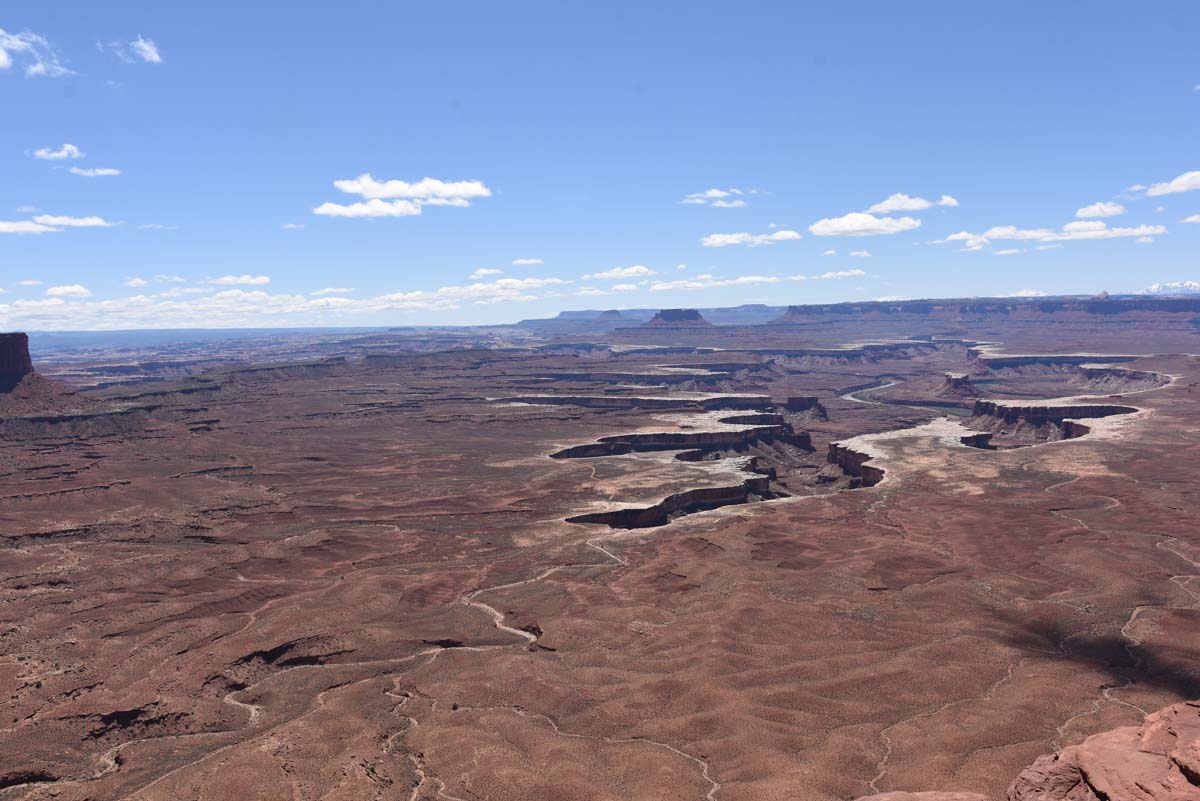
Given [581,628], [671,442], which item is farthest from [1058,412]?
[581,628]

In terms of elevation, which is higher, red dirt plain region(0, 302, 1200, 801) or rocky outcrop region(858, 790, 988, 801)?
rocky outcrop region(858, 790, 988, 801)

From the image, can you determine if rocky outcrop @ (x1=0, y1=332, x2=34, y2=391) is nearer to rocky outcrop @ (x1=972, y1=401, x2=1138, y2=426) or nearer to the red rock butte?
the red rock butte

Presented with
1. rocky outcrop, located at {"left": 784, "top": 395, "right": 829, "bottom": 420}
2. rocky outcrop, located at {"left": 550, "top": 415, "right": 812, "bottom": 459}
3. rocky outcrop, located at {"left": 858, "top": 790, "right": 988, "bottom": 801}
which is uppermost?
rocky outcrop, located at {"left": 858, "top": 790, "right": 988, "bottom": 801}

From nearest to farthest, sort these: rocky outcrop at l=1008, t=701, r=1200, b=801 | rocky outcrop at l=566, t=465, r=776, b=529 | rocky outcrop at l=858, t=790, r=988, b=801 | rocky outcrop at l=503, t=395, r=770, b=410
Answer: rocky outcrop at l=1008, t=701, r=1200, b=801 < rocky outcrop at l=858, t=790, r=988, b=801 < rocky outcrop at l=566, t=465, r=776, b=529 < rocky outcrop at l=503, t=395, r=770, b=410

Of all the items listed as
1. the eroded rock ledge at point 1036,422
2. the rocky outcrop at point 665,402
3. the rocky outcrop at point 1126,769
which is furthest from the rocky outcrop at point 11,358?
the rocky outcrop at point 1126,769

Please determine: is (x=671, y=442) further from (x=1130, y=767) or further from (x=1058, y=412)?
(x=1130, y=767)

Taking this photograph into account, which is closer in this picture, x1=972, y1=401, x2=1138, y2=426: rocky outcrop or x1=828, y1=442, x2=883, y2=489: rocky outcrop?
x1=828, y1=442, x2=883, y2=489: rocky outcrop

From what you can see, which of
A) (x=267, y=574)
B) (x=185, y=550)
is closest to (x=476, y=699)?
(x=267, y=574)

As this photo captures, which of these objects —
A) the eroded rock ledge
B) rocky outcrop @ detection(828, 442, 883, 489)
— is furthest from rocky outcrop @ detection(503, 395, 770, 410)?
rocky outcrop @ detection(828, 442, 883, 489)

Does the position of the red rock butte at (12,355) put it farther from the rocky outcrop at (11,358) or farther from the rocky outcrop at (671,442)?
the rocky outcrop at (671,442)
